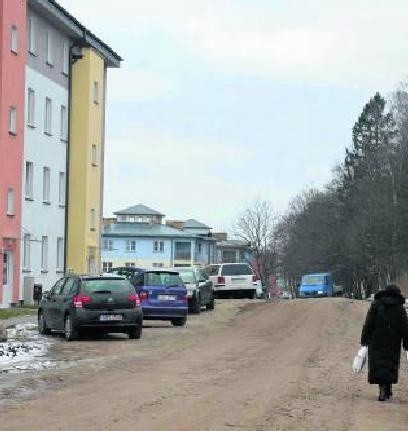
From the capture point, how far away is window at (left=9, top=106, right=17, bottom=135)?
3984 centimetres

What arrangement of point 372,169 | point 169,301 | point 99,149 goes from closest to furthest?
point 169,301 < point 99,149 < point 372,169

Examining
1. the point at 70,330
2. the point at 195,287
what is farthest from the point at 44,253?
the point at 70,330

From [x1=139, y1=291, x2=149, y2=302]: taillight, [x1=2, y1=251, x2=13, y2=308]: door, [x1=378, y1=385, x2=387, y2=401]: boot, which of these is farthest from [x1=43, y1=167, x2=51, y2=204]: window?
[x1=378, y1=385, x2=387, y2=401]: boot

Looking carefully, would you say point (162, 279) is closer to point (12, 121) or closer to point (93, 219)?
point (12, 121)

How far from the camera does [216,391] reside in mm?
12906

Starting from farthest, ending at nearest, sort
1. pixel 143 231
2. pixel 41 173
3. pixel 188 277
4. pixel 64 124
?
pixel 143 231, pixel 64 124, pixel 41 173, pixel 188 277

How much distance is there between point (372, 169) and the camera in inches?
3250

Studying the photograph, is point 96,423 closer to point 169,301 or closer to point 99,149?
point 169,301

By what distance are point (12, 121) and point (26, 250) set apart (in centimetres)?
615

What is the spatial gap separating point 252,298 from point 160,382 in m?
32.8

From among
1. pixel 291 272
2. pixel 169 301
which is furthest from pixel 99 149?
pixel 291 272

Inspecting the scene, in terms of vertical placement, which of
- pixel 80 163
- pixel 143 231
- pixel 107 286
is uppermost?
pixel 80 163

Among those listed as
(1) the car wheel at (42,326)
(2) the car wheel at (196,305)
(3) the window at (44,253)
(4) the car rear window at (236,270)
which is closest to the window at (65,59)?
(3) the window at (44,253)

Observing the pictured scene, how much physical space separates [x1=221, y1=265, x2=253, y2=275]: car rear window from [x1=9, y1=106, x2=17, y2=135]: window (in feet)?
40.0
